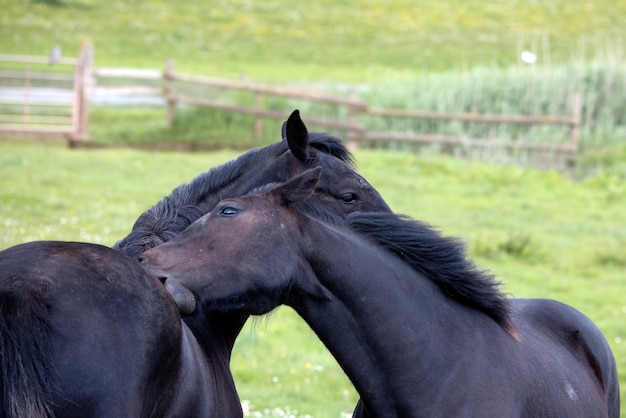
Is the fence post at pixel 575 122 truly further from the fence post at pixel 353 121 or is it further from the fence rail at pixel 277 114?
the fence post at pixel 353 121

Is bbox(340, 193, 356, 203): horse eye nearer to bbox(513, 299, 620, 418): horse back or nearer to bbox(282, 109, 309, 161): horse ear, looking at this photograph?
bbox(282, 109, 309, 161): horse ear

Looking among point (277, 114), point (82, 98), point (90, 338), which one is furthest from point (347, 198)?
point (82, 98)

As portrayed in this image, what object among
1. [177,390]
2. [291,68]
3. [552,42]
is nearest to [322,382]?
[177,390]

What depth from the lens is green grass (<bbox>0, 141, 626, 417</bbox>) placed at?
7.88 m

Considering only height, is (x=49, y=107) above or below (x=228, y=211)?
below

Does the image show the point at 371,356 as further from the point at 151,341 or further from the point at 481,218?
the point at 481,218

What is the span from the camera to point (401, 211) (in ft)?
42.2

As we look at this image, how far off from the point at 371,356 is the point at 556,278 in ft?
24.3

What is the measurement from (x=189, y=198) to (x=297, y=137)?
56cm

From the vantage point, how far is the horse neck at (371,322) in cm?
349

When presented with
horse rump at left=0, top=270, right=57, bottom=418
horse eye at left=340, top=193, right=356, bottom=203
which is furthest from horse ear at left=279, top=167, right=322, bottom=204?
horse rump at left=0, top=270, right=57, bottom=418

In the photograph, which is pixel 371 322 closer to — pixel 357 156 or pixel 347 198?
pixel 347 198

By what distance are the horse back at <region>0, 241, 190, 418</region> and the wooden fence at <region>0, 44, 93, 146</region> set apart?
15.9 m

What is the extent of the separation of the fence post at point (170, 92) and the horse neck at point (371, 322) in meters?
16.7
